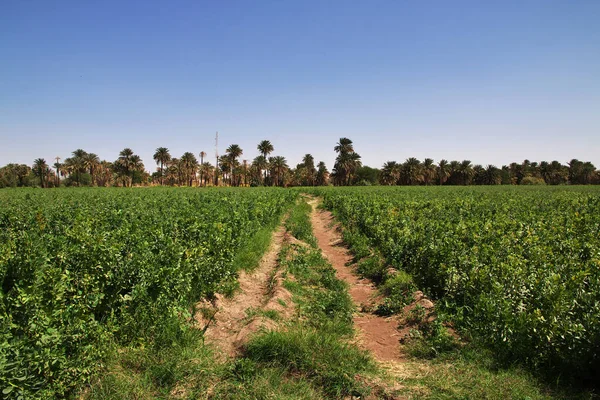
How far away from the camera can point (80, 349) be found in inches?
157

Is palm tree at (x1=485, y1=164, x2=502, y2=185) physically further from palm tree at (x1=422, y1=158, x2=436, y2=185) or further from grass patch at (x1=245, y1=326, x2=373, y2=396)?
grass patch at (x1=245, y1=326, x2=373, y2=396)

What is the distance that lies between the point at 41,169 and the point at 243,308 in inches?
4318

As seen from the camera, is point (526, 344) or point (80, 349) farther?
point (526, 344)

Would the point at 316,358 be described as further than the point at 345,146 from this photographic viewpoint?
No

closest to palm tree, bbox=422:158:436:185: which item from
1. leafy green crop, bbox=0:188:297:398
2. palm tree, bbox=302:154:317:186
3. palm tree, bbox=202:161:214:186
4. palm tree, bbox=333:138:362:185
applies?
palm tree, bbox=333:138:362:185

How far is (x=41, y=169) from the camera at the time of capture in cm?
9075

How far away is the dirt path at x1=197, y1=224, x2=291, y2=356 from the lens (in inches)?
238

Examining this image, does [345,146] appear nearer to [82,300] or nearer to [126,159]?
[126,159]

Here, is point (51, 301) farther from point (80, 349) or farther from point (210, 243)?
point (210, 243)

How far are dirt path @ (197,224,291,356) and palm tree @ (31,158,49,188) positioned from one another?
107057 mm

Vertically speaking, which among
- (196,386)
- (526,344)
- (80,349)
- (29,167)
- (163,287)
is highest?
(29,167)

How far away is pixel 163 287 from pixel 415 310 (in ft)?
16.8

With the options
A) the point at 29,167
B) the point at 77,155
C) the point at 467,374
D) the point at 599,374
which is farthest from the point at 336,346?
the point at 29,167

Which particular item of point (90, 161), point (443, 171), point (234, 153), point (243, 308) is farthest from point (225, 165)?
point (243, 308)
